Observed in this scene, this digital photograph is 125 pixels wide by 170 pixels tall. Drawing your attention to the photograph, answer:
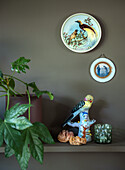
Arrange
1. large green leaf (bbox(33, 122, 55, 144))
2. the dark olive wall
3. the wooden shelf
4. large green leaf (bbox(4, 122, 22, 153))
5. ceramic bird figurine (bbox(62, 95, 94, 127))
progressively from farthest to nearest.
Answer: the dark olive wall → ceramic bird figurine (bbox(62, 95, 94, 127)) → the wooden shelf → large green leaf (bbox(33, 122, 55, 144)) → large green leaf (bbox(4, 122, 22, 153))

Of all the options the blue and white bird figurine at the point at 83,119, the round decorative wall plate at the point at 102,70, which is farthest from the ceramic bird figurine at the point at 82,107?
the round decorative wall plate at the point at 102,70

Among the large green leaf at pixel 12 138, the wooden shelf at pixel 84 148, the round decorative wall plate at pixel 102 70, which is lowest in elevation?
the wooden shelf at pixel 84 148

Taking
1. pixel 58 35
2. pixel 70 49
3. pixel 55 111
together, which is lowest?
pixel 55 111

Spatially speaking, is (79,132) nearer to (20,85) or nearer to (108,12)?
(20,85)

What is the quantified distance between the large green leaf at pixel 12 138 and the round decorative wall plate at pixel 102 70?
2.82ft

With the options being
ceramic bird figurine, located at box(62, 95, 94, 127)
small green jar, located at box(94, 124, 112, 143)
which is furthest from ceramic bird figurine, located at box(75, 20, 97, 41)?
small green jar, located at box(94, 124, 112, 143)

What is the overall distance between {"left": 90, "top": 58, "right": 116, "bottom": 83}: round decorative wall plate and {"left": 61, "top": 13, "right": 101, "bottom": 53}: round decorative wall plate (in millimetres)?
137

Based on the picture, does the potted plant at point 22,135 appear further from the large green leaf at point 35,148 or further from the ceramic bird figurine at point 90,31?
the ceramic bird figurine at point 90,31

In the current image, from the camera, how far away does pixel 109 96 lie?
162cm

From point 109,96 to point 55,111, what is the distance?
0.46 m

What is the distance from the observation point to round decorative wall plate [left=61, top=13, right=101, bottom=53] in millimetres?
1632

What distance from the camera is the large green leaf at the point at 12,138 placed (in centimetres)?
95

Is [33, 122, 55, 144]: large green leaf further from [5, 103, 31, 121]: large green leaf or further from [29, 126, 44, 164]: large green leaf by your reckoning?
[5, 103, 31, 121]: large green leaf

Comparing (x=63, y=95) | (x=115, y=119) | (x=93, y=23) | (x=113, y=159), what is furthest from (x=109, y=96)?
(x=93, y=23)
